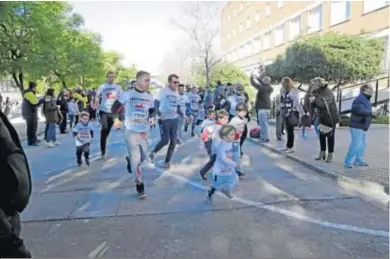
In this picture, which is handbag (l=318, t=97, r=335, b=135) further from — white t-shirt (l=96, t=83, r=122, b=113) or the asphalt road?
white t-shirt (l=96, t=83, r=122, b=113)

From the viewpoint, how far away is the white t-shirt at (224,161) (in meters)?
5.16

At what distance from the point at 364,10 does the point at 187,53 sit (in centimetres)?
1545

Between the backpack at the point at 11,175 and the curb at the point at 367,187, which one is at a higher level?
the backpack at the point at 11,175

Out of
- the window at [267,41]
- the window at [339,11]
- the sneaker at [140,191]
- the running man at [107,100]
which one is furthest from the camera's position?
the window at [267,41]

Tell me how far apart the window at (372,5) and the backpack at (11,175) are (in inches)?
A: 868

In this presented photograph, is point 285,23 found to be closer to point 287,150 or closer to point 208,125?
point 287,150

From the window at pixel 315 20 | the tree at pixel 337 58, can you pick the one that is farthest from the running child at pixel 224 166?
the window at pixel 315 20

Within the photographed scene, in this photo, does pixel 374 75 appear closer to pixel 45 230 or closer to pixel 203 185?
pixel 203 185

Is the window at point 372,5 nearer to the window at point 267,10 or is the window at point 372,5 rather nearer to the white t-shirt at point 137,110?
the window at point 267,10

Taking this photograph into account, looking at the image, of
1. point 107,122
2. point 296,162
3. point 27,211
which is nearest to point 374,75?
point 296,162

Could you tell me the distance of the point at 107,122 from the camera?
8.50 m

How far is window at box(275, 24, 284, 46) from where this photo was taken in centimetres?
3612

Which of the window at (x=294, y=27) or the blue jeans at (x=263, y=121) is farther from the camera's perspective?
the window at (x=294, y=27)

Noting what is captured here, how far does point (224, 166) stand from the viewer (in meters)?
5.17
